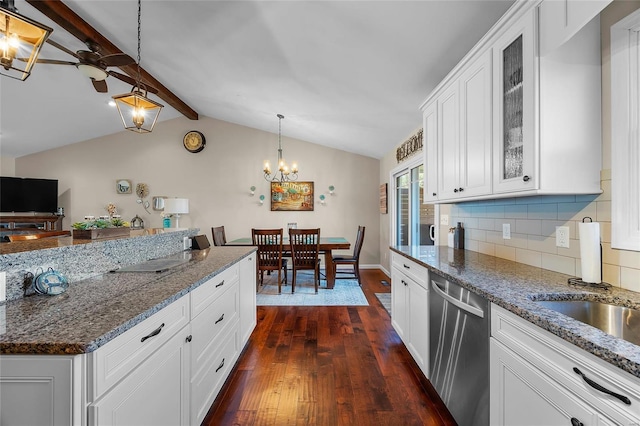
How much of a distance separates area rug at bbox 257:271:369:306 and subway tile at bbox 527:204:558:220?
240cm

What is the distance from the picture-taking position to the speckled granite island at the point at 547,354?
0.73 metres

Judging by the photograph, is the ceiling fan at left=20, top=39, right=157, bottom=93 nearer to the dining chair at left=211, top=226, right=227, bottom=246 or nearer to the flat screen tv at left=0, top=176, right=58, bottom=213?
the dining chair at left=211, top=226, right=227, bottom=246

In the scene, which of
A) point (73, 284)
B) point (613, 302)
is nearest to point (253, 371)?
point (73, 284)

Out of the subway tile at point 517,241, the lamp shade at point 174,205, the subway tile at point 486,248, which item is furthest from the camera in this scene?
the lamp shade at point 174,205

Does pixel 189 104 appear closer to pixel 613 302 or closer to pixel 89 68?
pixel 89 68

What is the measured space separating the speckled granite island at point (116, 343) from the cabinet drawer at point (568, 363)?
1353mm

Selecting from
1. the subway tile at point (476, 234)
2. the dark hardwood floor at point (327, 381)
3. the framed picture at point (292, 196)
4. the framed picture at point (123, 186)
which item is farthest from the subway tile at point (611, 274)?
the framed picture at point (123, 186)

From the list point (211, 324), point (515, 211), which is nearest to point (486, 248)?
point (515, 211)

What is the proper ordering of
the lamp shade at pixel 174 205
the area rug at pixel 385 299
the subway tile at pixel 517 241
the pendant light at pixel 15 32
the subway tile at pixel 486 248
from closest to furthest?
the pendant light at pixel 15 32 < the subway tile at pixel 517 241 < the subway tile at pixel 486 248 < the area rug at pixel 385 299 < the lamp shade at pixel 174 205

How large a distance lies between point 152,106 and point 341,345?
8.74ft

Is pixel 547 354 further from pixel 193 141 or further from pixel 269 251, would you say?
pixel 193 141

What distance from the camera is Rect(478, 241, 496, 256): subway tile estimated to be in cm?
215

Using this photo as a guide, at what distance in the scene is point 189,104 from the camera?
5.39m

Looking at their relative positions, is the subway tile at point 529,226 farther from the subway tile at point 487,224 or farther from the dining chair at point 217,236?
the dining chair at point 217,236
